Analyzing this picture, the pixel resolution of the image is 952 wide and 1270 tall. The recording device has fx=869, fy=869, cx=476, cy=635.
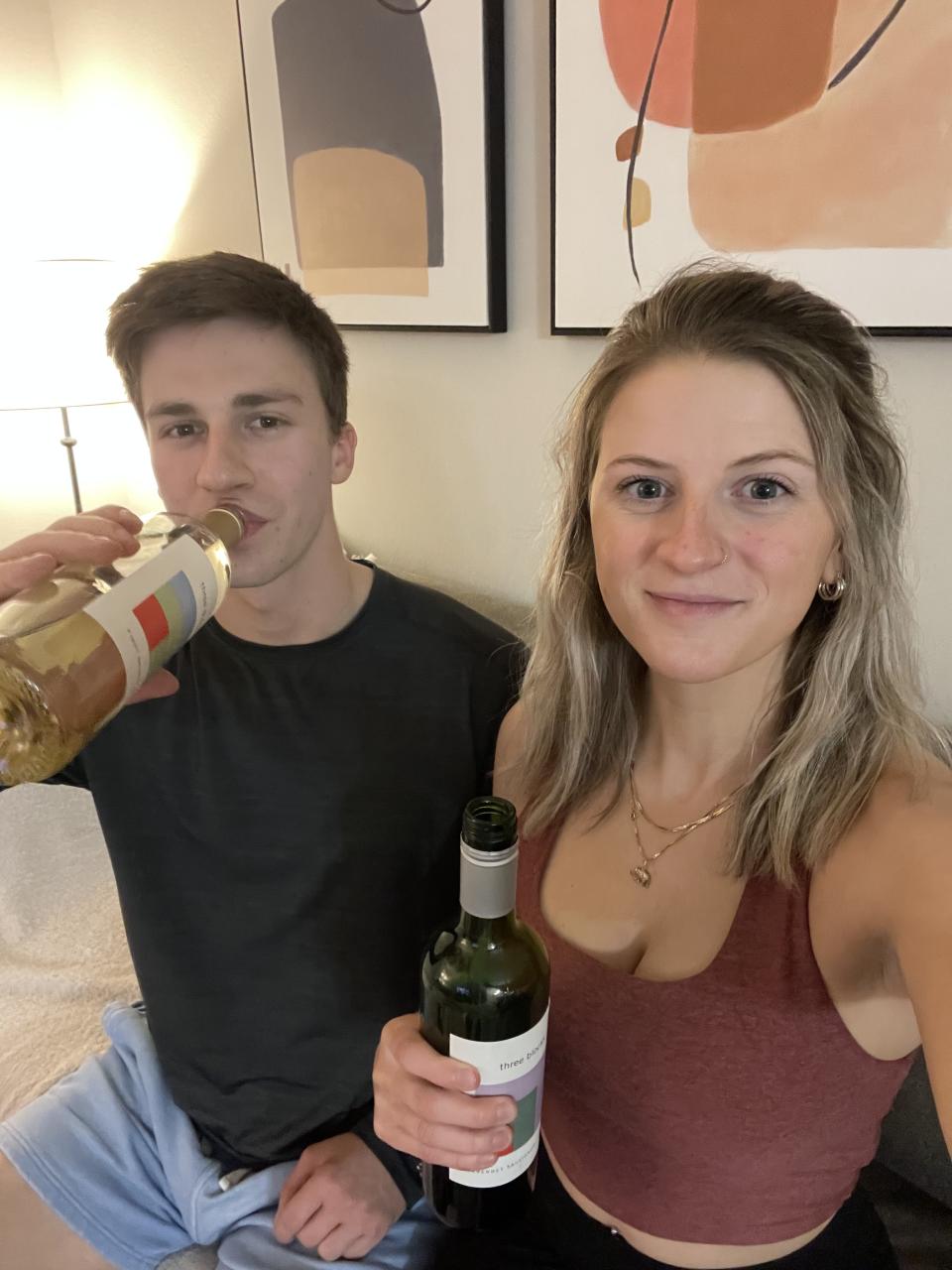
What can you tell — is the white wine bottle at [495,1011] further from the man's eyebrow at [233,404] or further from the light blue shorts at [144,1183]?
the man's eyebrow at [233,404]

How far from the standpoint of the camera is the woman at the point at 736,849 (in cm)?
62

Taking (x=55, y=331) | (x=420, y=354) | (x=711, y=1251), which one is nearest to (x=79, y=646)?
(x=711, y=1251)

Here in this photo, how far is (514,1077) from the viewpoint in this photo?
57 cm

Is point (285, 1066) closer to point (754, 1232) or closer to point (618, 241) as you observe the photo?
point (754, 1232)

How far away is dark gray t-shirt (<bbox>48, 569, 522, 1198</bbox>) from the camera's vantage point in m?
0.94

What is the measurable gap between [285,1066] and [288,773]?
325 millimetres

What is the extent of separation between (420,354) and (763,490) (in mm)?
955

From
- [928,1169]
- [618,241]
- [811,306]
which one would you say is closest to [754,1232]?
[928,1169]

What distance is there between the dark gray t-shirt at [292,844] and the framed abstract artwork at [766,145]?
595 mm

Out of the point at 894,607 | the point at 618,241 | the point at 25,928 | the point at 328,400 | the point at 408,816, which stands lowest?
the point at 25,928

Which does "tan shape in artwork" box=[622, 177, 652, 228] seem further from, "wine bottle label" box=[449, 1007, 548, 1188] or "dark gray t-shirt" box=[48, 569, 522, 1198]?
"wine bottle label" box=[449, 1007, 548, 1188]

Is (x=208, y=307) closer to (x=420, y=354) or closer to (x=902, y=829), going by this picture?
(x=420, y=354)

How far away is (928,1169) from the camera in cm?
91

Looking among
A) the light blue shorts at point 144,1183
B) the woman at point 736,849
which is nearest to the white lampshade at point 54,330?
the light blue shorts at point 144,1183
